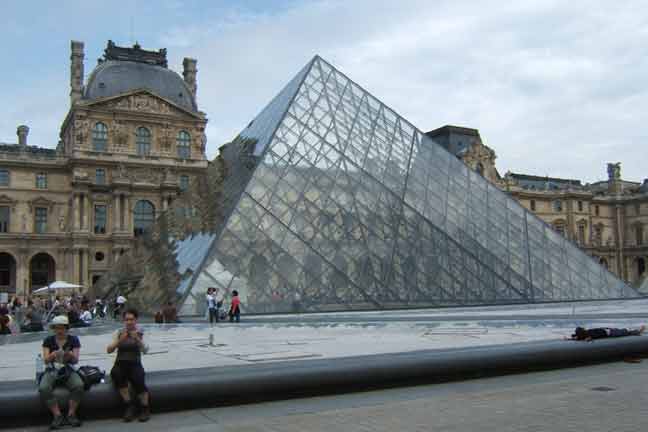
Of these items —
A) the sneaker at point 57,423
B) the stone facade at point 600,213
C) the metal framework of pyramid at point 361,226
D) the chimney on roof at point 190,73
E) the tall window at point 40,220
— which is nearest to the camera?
the sneaker at point 57,423

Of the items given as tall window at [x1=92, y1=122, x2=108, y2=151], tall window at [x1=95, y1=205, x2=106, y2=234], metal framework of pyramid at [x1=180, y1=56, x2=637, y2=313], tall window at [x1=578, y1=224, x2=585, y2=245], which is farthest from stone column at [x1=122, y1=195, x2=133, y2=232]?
tall window at [x1=578, y1=224, x2=585, y2=245]

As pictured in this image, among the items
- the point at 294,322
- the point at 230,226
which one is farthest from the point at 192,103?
the point at 294,322

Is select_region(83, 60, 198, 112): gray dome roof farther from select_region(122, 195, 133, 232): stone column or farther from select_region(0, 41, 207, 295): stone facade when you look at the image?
select_region(122, 195, 133, 232): stone column

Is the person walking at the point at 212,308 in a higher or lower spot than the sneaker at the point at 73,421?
higher

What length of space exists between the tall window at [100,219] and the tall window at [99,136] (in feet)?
15.0

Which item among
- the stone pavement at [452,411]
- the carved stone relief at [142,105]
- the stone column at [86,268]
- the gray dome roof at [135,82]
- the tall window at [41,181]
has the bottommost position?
the stone pavement at [452,411]

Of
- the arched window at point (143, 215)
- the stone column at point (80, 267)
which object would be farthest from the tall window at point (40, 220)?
the arched window at point (143, 215)

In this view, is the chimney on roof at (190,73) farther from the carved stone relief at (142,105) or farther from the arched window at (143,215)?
the arched window at (143,215)

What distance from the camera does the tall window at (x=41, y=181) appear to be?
48978 millimetres

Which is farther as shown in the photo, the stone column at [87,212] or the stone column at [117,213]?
the stone column at [117,213]

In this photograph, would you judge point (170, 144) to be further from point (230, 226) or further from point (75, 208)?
point (230, 226)

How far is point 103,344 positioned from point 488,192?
49.9ft

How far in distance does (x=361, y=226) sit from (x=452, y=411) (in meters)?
12.9

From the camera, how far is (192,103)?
5606 centimetres
